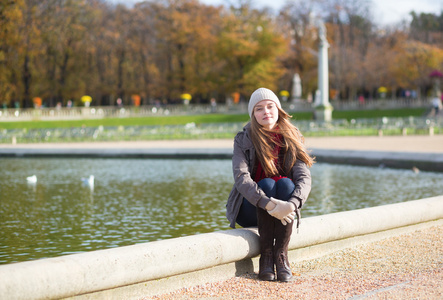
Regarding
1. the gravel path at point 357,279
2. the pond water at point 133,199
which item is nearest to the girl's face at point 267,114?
the gravel path at point 357,279

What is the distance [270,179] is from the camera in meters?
5.52

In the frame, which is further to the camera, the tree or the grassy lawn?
the tree

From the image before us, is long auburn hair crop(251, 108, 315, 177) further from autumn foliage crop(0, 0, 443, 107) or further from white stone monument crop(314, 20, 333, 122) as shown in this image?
autumn foliage crop(0, 0, 443, 107)

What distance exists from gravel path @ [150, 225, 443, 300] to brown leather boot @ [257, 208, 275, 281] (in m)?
0.14

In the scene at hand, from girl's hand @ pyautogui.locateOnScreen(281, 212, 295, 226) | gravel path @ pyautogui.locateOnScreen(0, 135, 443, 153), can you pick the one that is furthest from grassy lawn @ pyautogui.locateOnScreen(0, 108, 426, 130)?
girl's hand @ pyautogui.locateOnScreen(281, 212, 295, 226)

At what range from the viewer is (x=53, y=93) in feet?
199

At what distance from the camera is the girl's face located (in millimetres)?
5672

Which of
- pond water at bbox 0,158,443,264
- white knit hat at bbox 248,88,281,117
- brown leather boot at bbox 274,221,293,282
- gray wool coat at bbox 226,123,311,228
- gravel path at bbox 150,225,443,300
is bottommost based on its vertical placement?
pond water at bbox 0,158,443,264

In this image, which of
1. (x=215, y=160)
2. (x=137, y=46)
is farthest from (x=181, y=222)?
(x=137, y=46)

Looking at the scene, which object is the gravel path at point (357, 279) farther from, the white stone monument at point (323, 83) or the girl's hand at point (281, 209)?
the white stone monument at point (323, 83)

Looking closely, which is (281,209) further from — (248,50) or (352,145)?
(248,50)

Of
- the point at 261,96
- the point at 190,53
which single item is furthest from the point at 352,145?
the point at 190,53

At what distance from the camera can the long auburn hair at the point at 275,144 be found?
221 inches

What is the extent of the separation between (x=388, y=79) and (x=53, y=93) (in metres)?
32.3
